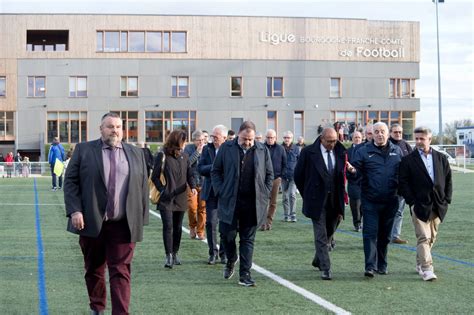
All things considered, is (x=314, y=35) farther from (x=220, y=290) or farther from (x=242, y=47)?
(x=220, y=290)

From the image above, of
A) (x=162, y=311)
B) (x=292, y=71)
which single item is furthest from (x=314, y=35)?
(x=162, y=311)

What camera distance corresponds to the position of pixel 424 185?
27.6ft

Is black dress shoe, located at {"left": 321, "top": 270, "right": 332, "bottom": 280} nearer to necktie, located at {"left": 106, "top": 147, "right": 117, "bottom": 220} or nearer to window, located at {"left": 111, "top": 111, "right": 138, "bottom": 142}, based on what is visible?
necktie, located at {"left": 106, "top": 147, "right": 117, "bottom": 220}

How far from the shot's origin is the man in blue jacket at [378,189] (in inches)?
344

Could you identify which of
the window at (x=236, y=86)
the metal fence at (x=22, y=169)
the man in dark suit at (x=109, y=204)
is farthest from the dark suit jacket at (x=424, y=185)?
the window at (x=236, y=86)

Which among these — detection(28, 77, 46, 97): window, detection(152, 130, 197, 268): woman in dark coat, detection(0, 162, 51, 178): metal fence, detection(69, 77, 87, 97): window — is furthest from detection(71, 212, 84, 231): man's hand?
detection(28, 77, 46, 97): window

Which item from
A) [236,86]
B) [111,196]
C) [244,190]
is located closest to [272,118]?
[236,86]

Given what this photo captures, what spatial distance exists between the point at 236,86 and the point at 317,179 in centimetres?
4557

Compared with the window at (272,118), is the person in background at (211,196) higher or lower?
lower

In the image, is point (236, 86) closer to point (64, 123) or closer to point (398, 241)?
point (64, 123)

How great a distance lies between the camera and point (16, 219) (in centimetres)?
1598

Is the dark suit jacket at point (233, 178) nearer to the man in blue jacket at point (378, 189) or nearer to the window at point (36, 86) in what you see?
the man in blue jacket at point (378, 189)

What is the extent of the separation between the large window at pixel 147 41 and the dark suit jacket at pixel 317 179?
45.4 meters

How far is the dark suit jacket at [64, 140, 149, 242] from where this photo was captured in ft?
19.8
